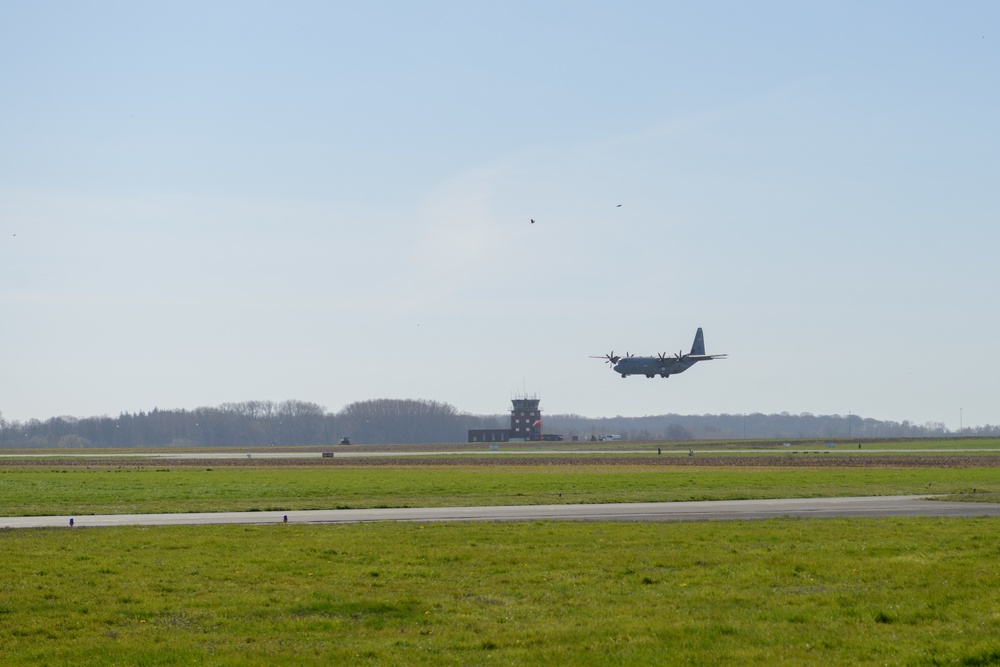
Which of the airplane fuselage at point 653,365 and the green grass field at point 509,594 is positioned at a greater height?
the airplane fuselage at point 653,365

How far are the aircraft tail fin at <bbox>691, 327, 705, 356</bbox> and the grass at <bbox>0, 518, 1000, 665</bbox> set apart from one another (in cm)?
12038

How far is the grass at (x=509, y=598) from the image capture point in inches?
527

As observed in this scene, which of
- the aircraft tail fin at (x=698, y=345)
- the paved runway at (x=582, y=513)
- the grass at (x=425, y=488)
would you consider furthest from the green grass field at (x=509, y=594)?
the aircraft tail fin at (x=698, y=345)

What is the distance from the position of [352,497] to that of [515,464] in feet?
131

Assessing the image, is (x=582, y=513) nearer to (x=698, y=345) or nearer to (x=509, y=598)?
(x=509, y=598)

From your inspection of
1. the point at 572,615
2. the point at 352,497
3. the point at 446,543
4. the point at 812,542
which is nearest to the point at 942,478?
the point at 352,497

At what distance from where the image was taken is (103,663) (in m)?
13.1

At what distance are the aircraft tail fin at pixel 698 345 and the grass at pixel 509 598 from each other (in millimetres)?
120381

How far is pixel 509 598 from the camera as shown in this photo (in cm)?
1716

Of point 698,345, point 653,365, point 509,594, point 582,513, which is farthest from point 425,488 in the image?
point 698,345

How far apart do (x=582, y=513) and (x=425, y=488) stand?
16.6m

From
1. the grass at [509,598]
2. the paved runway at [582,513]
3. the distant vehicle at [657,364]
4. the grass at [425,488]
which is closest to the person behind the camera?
the grass at [509,598]

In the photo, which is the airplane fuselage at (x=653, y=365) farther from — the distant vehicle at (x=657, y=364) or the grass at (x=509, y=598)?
the grass at (x=509, y=598)

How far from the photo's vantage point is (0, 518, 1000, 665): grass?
527 inches
